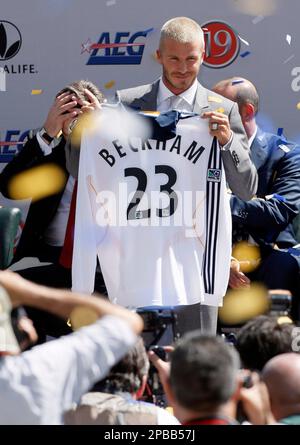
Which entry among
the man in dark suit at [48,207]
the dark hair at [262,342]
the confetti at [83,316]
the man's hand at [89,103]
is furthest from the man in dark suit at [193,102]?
the confetti at [83,316]

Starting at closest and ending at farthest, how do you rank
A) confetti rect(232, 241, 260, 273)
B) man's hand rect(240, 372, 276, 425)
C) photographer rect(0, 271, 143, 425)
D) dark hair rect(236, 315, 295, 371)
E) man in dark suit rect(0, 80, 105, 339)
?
photographer rect(0, 271, 143, 425)
man's hand rect(240, 372, 276, 425)
dark hair rect(236, 315, 295, 371)
man in dark suit rect(0, 80, 105, 339)
confetti rect(232, 241, 260, 273)

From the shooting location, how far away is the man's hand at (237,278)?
18.3ft

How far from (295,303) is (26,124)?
6.68ft

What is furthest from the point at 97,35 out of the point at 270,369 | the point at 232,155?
the point at 270,369

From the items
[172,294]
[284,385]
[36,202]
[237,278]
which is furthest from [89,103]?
[284,385]

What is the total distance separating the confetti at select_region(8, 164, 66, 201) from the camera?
5.48 m

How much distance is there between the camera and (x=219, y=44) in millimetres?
6379

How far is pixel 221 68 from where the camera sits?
253 inches

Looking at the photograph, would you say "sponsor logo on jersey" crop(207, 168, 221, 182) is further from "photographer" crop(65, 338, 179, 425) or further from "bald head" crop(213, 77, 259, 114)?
"photographer" crop(65, 338, 179, 425)

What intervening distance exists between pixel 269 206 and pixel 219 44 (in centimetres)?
127

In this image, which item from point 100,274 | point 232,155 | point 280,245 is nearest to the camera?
point 232,155

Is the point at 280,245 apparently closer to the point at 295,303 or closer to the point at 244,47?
the point at 295,303

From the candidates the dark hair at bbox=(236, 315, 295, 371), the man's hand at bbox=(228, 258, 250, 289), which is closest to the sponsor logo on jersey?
the man's hand at bbox=(228, 258, 250, 289)

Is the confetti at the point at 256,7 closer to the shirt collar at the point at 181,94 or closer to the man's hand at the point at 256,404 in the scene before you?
the shirt collar at the point at 181,94
